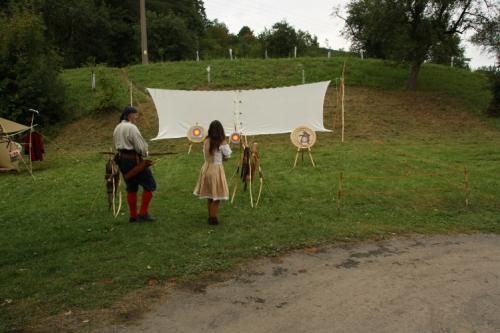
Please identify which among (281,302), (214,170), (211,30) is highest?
(211,30)

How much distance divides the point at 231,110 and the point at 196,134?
4.06ft

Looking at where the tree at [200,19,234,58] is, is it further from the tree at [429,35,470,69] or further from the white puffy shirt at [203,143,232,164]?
the white puffy shirt at [203,143,232,164]

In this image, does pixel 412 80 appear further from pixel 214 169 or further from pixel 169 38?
pixel 169 38

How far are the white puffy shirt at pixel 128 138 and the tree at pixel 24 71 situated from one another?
40.1ft

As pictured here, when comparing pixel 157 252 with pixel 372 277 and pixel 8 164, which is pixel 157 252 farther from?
pixel 8 164

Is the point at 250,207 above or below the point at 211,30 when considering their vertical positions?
below

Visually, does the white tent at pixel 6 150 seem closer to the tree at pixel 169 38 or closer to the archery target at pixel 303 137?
the archery target at pixel 303 137

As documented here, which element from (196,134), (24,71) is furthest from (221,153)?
(24,71)

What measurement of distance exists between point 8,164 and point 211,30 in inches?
1861

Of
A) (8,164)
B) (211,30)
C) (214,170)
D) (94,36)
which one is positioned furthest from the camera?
(211,30)

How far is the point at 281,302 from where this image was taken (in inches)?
167

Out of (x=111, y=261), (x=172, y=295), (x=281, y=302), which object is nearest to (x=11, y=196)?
(x=111, y=261)

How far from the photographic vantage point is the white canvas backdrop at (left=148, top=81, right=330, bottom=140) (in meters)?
13.0

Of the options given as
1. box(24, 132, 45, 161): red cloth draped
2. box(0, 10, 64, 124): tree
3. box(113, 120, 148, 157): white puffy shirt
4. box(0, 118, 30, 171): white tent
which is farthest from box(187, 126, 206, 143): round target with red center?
box(0, 10, 64, 124): tree
